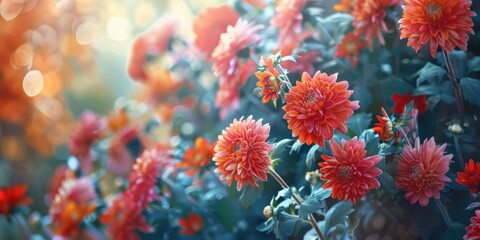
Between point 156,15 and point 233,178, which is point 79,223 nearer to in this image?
point 233,178

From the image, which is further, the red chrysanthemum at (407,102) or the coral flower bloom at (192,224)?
the coral flower bloom at (192,224)

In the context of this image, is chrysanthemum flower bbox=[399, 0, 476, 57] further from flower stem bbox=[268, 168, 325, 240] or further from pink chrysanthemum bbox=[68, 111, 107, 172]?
pink chrysanthemum bbox=[68, 111, 107, 172]

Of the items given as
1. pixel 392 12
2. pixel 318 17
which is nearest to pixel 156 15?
pixel 318 17

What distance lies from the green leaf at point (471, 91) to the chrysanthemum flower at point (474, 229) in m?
0.18

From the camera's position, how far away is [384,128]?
803 millimetres

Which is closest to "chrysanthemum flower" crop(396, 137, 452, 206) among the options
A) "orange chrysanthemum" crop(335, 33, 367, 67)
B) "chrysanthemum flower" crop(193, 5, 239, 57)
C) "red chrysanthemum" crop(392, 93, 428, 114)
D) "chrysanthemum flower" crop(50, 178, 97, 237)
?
"red chrysanthemum" crop(392, 93, 428, 114)

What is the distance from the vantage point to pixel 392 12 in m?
0.92

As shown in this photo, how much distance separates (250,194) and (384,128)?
22 centimetres

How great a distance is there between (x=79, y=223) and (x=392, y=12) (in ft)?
2.73

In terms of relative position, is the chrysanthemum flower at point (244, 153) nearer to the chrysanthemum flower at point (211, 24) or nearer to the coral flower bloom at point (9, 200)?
the chrysanthemum flower at point (211, 24)

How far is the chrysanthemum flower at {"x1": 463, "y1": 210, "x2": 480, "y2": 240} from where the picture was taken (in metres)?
0.77

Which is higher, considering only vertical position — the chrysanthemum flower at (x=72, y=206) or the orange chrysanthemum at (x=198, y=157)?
the orange chrysanthemum at (x=198, y=157)

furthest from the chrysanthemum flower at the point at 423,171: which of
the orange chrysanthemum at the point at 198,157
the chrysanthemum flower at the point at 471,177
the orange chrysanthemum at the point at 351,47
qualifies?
the orange chrysanthemum at the point at 198,157

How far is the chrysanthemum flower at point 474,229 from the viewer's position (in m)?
0.77
